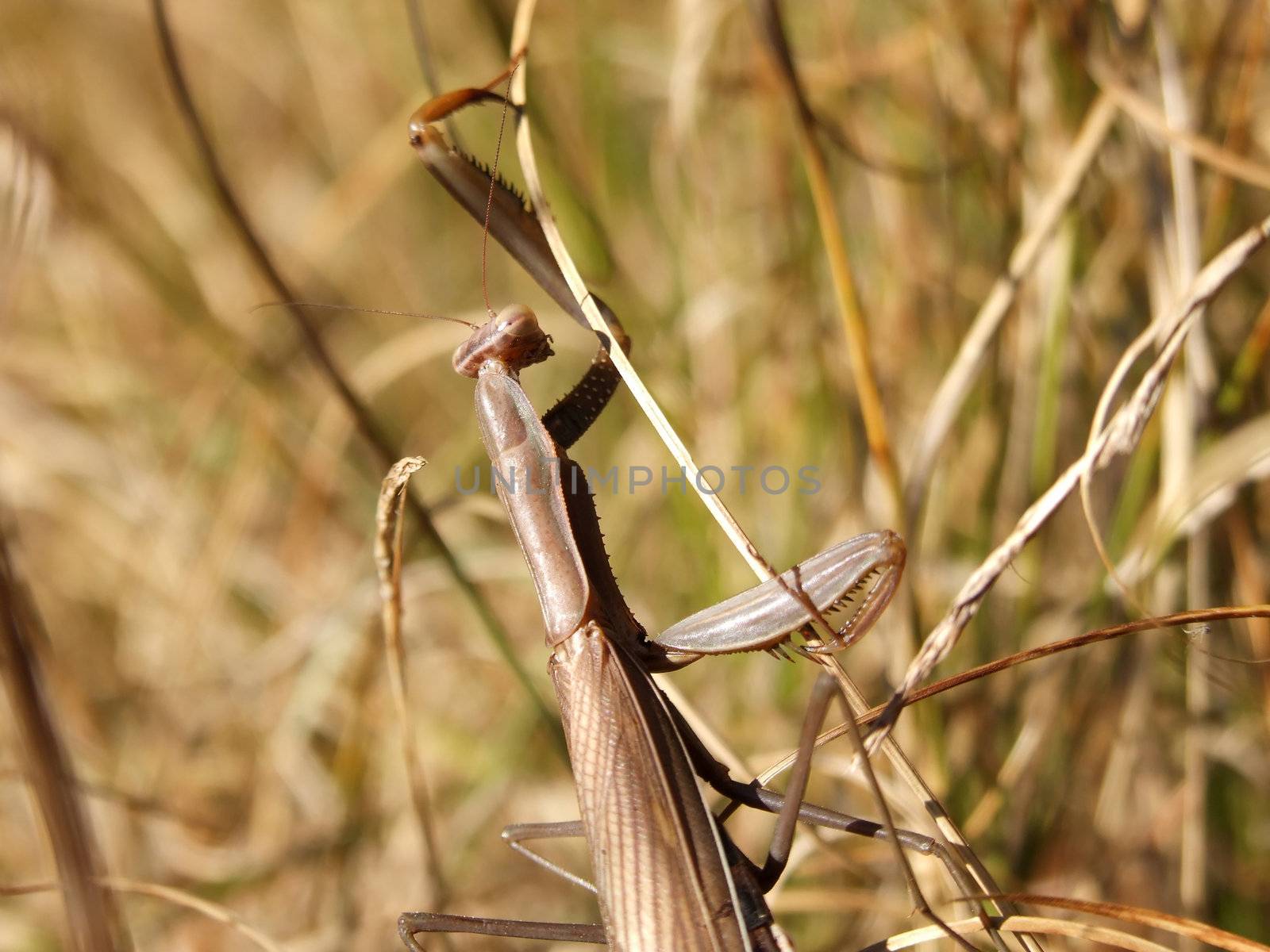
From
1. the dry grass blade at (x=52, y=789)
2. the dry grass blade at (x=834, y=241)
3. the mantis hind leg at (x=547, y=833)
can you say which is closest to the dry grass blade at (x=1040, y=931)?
the mantis hind leg at (x=547, y=833)

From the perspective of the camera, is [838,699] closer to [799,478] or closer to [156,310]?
[799,478]

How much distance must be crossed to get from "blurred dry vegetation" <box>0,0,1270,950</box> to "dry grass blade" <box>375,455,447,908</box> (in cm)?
34

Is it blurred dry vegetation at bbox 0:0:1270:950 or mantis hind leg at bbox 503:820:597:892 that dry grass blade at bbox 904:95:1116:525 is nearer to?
blurred dry vegetation at bbox 0:0:1270:950

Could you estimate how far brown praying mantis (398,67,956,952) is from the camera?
1.85m

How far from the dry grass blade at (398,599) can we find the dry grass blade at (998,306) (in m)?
1.24

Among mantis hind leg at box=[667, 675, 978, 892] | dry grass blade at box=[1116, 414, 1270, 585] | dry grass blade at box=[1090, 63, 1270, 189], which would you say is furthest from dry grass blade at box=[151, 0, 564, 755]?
dry grass blade at box=[1090, 63, 1270, 189]

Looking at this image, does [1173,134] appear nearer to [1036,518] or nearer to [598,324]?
[1036,518]

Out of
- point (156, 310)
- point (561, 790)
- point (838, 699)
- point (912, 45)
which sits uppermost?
point (156, 310)

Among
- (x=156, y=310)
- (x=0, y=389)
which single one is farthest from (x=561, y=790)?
(x=156, y=310)

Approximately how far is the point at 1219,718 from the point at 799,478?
1.39 m

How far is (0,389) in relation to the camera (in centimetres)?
429

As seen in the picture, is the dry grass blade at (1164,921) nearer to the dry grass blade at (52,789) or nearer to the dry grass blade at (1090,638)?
the dry grass blade at (1090,638)

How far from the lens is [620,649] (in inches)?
80.0

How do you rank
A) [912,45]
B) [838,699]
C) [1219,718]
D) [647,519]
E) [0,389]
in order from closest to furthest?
[838,699] < [1219,718] < [912,45] < [647,519] < [0,389]
